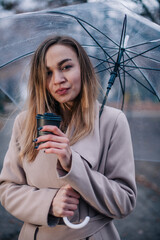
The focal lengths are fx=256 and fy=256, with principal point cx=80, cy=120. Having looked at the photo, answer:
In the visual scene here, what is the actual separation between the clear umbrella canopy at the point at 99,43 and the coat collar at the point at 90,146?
0.81 metres

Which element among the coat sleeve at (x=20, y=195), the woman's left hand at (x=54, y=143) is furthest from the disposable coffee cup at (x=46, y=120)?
the coat sleeve at (x=20, y=195)

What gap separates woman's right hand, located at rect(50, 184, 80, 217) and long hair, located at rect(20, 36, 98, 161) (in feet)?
1.00

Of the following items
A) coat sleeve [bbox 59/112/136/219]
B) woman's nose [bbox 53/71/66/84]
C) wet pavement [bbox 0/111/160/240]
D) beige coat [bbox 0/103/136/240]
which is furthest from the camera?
wet pavement [bbox 0/111/160/240]

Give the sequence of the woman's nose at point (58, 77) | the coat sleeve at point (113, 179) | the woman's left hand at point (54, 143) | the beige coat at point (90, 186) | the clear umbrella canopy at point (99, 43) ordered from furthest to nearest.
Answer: the clear umbrella canopy at point (99, 43)
the woman's nose at point (58, 77)
the beige coat at point (90, 186)
the coat sleeve at point (113, 179)
the woman's left hand at point (54, 143)

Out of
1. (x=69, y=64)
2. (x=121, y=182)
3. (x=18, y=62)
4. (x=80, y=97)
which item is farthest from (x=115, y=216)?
(x=18, y=62)

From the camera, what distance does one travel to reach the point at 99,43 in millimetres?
2221

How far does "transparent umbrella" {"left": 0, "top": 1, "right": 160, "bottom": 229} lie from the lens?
77.5 inches

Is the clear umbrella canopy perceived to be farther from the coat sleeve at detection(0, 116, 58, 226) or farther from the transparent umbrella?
the coat sleeve at detection(0, 116, 58, 226)

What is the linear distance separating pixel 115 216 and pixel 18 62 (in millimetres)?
1545

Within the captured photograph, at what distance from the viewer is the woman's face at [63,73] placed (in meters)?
1.60

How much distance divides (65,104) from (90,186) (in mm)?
645

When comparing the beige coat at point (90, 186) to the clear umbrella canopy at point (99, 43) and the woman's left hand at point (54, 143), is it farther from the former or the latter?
the clear umbrella canopy at point (99, 43)

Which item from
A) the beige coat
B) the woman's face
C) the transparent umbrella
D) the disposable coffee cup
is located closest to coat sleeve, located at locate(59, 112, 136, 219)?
the beige coat

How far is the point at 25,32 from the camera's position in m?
2.11
